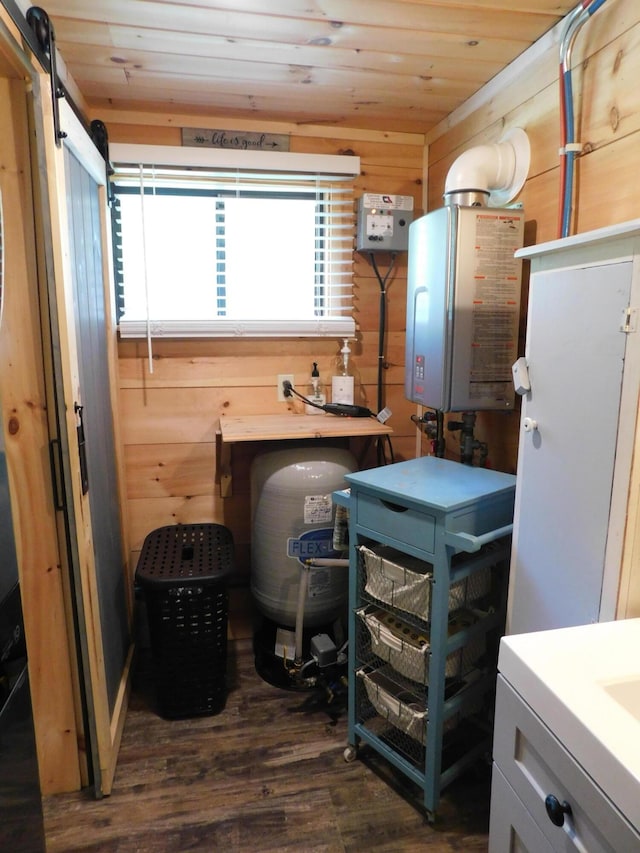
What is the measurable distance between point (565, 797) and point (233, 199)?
2043 millimetres

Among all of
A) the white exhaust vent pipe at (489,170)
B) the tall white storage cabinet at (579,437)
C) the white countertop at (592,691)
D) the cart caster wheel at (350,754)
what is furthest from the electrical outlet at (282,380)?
the white countertop at (592,691)

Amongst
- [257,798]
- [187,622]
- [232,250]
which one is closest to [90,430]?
[187,622]

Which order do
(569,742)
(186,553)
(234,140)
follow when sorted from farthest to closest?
1. (234,140)
2. (186,553)
3. (569,742)

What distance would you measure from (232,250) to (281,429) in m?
0.75

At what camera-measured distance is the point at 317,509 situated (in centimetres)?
191

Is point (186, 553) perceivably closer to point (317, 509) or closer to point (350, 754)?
point (317, 509)

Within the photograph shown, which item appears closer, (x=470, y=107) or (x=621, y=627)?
(x=621, y=627)

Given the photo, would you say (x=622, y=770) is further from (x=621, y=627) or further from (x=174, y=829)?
(x=174, y=829)

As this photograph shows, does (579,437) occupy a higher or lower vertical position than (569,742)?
higher

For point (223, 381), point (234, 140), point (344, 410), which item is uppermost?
point (234, 140)

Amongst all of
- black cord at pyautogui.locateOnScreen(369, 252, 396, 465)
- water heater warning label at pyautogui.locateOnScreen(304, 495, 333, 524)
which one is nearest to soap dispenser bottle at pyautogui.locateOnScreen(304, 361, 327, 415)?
black cord at pyautogui.locateOnScreen(369, 252, 396, 465)

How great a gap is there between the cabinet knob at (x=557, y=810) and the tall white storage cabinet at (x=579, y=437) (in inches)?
14.5

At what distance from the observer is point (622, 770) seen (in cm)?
64

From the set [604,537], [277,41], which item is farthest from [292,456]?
[277,41]
